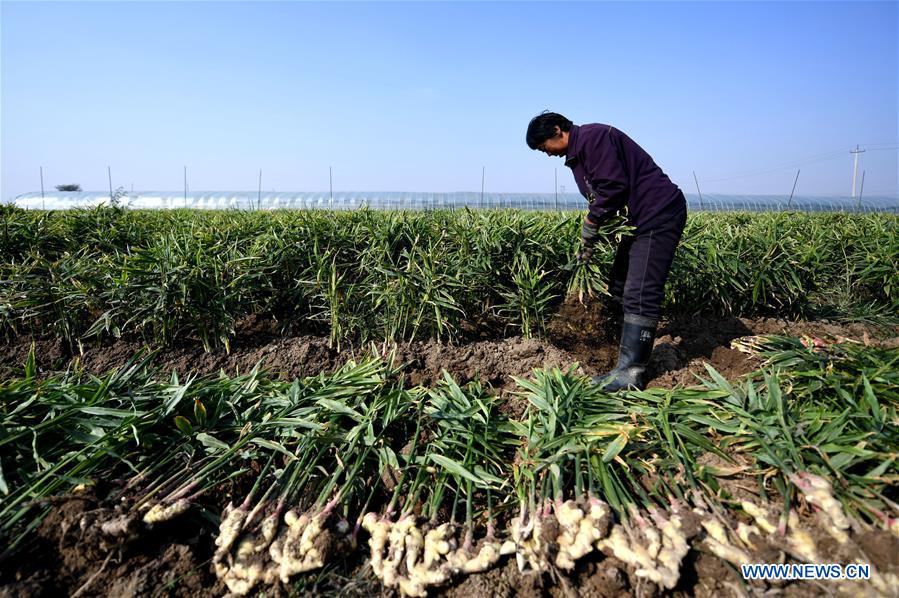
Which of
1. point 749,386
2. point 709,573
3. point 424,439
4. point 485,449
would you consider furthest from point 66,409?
point 749,386

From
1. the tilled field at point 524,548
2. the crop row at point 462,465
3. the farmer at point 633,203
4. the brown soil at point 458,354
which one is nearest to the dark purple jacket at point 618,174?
the farmer at point 633,203

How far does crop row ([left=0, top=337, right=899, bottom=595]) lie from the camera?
1.51m

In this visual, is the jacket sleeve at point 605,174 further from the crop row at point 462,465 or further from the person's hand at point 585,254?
the crop row at point 462,465

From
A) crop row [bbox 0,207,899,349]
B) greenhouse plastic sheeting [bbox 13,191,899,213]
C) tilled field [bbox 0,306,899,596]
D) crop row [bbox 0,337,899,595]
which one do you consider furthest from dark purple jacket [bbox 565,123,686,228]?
greenhouse plastic sheeting [bbox 13,191,899,213]

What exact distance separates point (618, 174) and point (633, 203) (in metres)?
0.23

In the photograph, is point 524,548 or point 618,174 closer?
point 524,548

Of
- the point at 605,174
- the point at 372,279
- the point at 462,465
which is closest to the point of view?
the point at 462,465

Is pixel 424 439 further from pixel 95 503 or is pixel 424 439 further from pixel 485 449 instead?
pixel 95 503

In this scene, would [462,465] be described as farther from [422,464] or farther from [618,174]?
[618,174]

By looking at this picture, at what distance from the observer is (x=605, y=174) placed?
2865 mm

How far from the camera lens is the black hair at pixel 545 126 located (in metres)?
2.98

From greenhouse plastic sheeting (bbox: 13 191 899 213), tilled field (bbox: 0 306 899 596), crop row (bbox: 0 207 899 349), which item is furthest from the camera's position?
greenhouse plastic sheeting (bbox: 13 191 899 213)

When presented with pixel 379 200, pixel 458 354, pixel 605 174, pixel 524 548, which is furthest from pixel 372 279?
pixel 379 200

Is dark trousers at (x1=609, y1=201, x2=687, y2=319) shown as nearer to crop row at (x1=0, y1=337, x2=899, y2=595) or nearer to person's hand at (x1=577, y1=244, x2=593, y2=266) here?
person's hand at (x1=577, y1=244, x2=593, y2=266)
